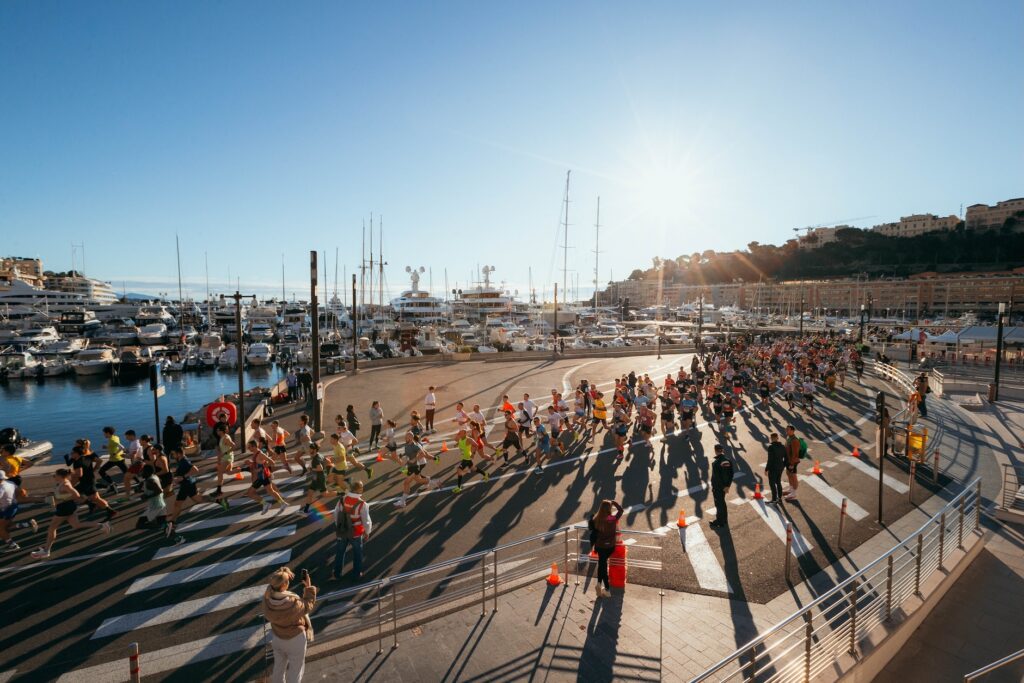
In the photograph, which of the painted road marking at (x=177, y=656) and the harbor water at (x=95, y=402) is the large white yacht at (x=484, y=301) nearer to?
the harbor water at (x=95, y=402)

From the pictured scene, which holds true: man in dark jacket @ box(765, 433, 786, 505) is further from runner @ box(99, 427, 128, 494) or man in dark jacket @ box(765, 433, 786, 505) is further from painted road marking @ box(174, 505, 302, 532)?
runner @ box(99, 427, 128, 494)

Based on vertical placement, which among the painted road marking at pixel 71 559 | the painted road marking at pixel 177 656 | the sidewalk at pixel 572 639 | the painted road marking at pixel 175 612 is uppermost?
the sidewalk at pixel 572 639

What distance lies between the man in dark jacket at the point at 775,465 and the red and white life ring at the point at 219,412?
1450cm

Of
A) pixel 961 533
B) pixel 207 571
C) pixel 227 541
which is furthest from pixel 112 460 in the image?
pixel 961 533

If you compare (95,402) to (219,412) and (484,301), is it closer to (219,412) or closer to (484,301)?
(219,412)

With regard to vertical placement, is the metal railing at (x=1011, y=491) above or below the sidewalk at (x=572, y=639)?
above

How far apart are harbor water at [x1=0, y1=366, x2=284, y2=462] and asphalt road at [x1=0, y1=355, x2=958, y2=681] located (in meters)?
24.2

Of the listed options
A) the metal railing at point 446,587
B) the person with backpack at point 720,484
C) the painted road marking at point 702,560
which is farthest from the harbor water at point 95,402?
the person with backpack at point 720,484

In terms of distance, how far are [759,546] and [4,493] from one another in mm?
13582

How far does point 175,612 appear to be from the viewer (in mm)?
6793

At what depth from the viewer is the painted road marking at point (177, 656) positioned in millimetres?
5572

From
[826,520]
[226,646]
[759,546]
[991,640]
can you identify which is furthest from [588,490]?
[226,646]

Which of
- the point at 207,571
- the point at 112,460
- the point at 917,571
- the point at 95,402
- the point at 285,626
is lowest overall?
the point at 95,402

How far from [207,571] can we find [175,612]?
113 cm
